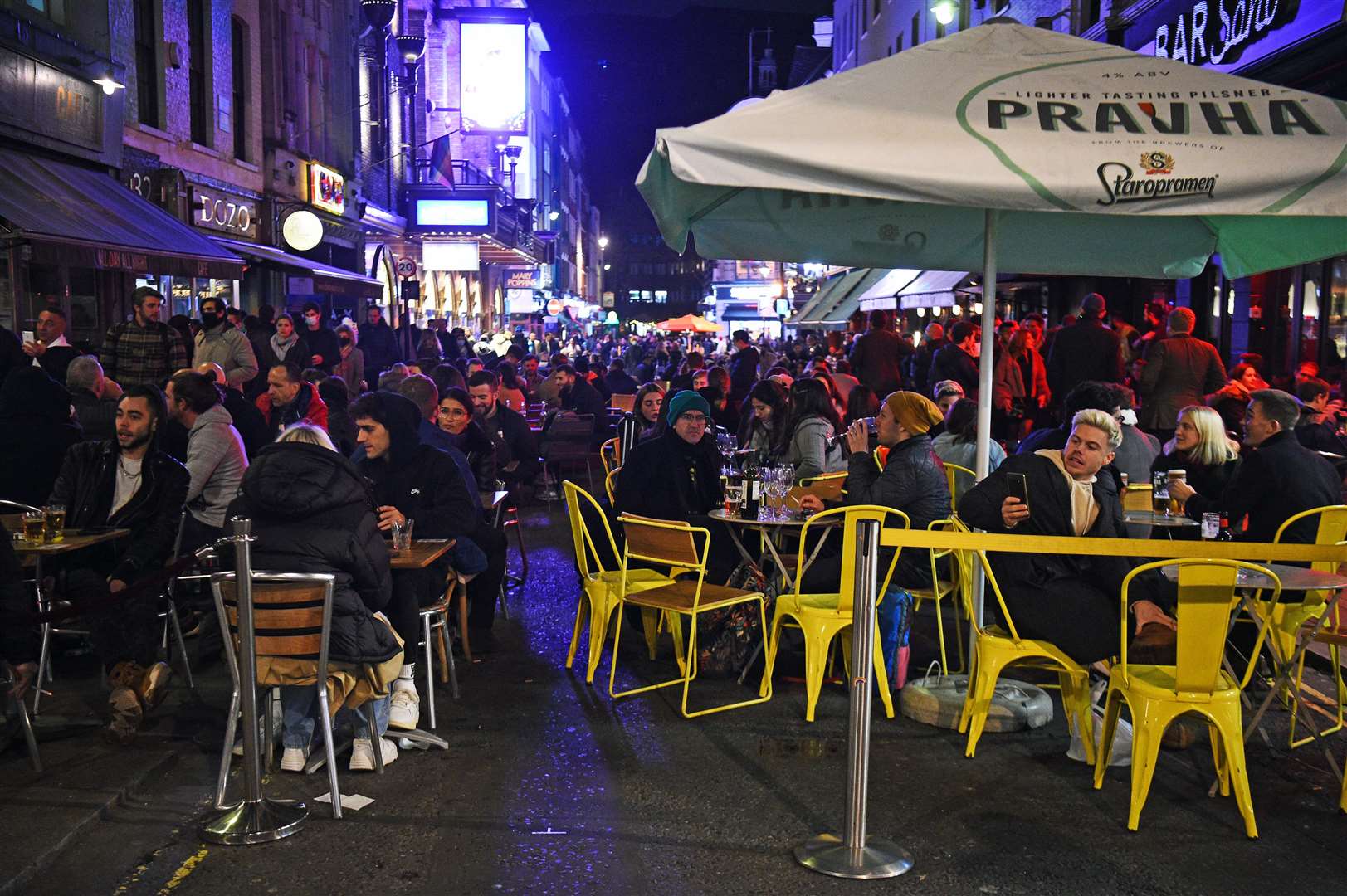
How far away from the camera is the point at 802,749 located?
644 cm

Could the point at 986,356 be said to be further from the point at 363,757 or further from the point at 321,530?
the point at 363,757

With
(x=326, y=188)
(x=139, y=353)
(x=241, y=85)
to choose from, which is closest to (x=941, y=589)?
(x=139, y=353)

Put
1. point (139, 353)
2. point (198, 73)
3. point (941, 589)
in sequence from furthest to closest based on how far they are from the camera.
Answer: point (198, 73) < point (139, 353) < point (941, 589)

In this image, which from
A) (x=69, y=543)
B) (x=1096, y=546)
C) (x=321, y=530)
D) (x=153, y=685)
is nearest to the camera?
(x=1096, y=546)

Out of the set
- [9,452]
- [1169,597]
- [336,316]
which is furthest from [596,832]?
[336,316]

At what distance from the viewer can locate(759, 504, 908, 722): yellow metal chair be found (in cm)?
688

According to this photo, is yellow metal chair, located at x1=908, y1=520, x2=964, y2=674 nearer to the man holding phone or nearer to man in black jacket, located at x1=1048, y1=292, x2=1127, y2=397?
the man holding phone

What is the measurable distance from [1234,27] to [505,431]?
27.1 feet

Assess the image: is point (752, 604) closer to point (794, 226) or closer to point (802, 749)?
point (802, 749)

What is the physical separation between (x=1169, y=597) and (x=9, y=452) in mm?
6904

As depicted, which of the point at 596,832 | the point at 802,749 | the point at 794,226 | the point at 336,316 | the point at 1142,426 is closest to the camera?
the point at 596,832

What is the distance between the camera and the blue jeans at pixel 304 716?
20.0 ft

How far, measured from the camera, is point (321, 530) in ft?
19.2

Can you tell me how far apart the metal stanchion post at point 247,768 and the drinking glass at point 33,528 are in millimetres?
2084
